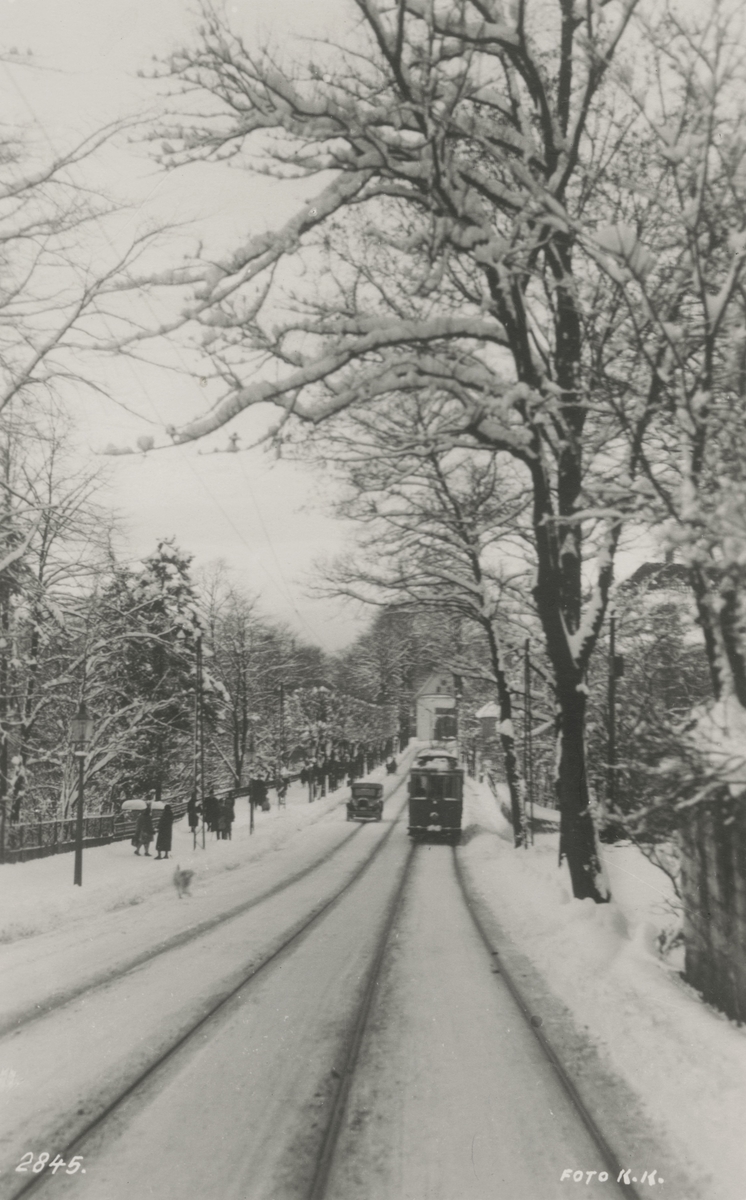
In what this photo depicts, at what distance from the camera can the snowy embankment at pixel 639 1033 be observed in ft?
16.3

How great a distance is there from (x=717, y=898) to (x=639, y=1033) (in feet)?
3.99

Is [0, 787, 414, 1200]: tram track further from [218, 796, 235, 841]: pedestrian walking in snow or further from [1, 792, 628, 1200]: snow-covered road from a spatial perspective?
[218, 796, 235, 841]: pedestrian walking in snow

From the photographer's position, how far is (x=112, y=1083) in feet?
19.7

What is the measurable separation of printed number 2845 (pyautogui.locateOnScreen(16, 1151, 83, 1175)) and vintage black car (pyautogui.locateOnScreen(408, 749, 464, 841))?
26706 millimetres

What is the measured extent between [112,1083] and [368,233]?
7654 mm

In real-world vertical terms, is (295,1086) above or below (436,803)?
below

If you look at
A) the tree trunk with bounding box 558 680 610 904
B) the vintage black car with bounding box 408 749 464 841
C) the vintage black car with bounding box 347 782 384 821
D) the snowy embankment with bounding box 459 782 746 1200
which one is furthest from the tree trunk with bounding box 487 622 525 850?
the vintage black car with bounding box 347 782 384 821

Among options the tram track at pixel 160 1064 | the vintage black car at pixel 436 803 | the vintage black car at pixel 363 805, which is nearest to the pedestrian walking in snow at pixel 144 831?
the vintage black car at pixel 436 803

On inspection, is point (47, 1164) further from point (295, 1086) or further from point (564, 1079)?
point (564, 1079)

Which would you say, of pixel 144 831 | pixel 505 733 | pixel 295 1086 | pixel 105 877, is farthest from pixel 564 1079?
pixel 144 831

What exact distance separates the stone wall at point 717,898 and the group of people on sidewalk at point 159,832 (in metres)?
17.7

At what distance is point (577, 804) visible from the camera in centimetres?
1171

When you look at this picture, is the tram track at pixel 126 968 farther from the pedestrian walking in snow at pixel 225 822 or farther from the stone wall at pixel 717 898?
the pedestrian walking in snow at pixel 225 822

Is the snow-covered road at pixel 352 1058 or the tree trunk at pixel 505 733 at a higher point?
the tree trunk at pixel 505 733
